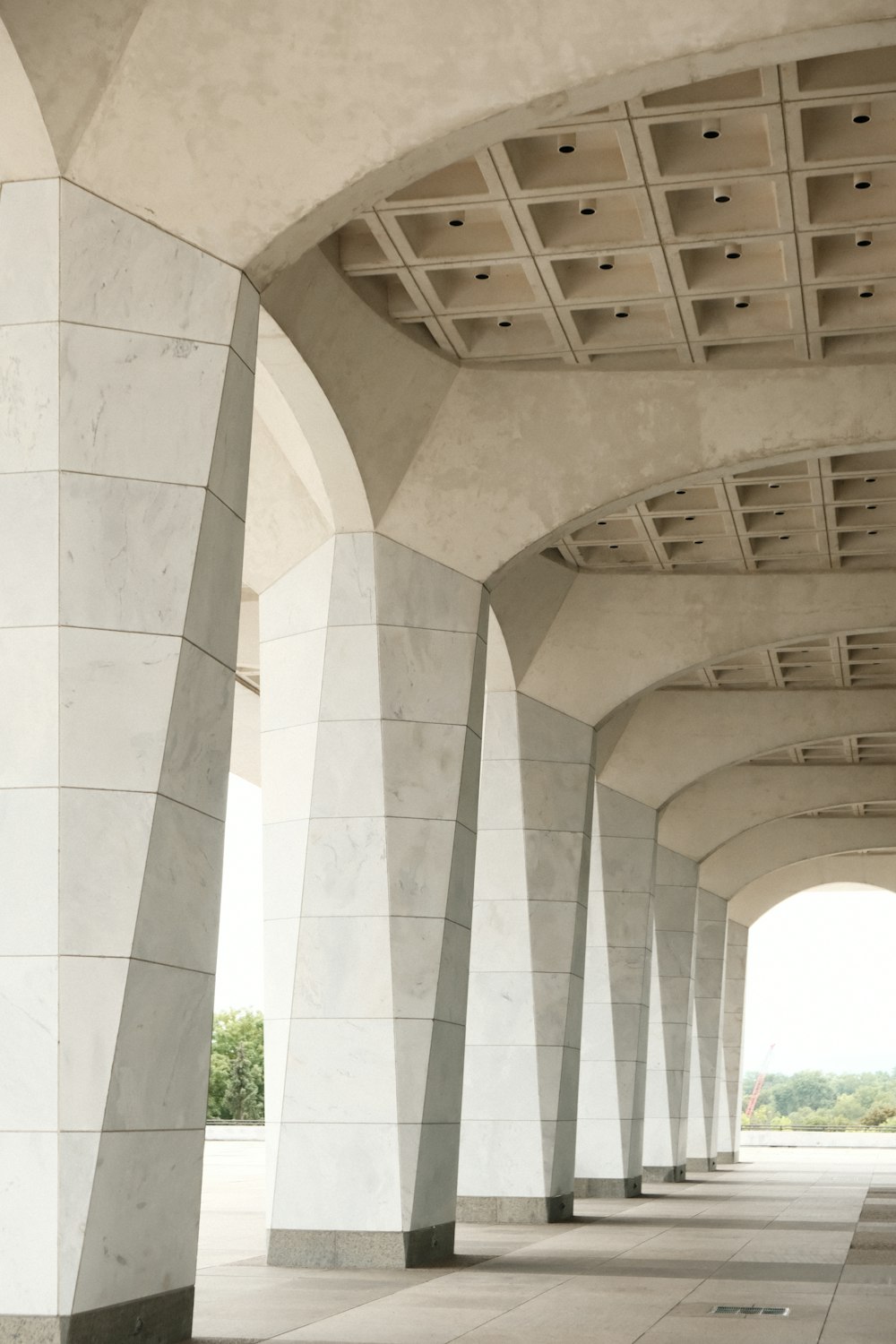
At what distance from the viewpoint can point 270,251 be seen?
395 inches

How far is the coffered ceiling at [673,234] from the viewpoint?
1177cm

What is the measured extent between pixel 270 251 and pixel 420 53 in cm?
149

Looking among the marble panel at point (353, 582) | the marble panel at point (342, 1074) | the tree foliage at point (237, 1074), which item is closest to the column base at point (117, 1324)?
the marble panel at point (342, 1074)

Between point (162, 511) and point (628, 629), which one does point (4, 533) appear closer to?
point (162, 511)

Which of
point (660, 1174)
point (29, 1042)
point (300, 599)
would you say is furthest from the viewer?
point (660, 1174)

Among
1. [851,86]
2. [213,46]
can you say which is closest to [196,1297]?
[213,46]

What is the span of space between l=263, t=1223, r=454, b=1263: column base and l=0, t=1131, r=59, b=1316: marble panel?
590 centimetres

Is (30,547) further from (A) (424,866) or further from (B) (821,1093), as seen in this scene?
(B) (821,1093)

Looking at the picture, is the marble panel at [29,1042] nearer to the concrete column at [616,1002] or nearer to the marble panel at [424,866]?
the marble panel at [424,866]

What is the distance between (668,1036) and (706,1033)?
7018 mm

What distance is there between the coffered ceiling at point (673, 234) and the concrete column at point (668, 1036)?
1877cm

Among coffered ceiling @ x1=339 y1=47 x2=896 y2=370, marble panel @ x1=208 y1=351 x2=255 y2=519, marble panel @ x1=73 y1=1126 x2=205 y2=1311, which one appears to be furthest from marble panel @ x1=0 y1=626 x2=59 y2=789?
coffered ceiling @ x1=339 y1=47 x2=896 y2=370

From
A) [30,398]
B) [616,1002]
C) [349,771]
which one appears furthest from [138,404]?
[616,1002]

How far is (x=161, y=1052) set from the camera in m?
8.98
